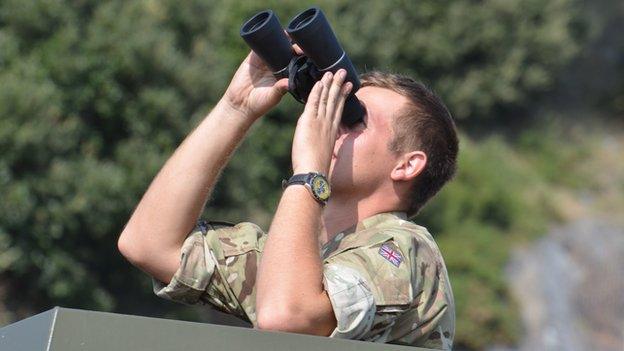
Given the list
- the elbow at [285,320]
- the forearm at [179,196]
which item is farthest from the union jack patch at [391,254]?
the forearm at [179,196]

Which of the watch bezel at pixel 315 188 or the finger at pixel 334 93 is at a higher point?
the finger at pixel 334 93

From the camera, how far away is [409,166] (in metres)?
3.50

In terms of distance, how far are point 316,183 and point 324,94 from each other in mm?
271

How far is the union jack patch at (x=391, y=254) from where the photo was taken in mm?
3094

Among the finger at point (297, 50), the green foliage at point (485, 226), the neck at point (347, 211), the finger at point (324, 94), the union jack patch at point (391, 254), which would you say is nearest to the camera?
the union jack patch at point (391, 254)

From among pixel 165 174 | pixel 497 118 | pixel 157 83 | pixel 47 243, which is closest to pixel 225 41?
pixel 157 83

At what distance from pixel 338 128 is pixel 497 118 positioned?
50.4ft

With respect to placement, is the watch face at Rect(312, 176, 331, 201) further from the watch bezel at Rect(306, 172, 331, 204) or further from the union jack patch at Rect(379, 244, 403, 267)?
the union jack patch at Rect(379, 244, 403, 267)

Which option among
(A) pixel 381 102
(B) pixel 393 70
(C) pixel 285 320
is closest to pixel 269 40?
(A) pixel 381 102

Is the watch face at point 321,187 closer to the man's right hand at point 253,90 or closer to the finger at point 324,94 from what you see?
the finger at point 324,94

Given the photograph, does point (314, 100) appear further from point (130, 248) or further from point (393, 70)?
point (393, 70)

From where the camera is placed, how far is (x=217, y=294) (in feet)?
11.6

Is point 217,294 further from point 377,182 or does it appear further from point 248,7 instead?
point 248,7

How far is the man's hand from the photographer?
3.12 metres
